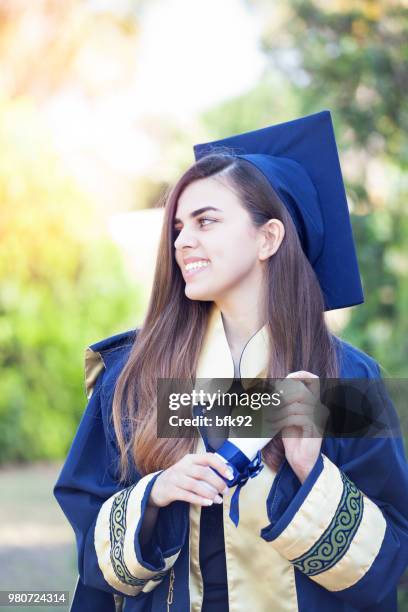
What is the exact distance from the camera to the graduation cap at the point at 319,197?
2195 mm

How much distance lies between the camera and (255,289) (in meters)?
2.16

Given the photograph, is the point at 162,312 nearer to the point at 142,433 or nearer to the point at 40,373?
the point at 142,433

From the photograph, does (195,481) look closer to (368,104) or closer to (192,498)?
(192,498)

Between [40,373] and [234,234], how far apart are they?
7.08 metres

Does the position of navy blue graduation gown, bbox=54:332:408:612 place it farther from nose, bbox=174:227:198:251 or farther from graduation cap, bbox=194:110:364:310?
nose, bbox=174:227:198:251

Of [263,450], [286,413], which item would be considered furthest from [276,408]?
[263,450]

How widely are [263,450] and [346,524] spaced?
9.7 inches

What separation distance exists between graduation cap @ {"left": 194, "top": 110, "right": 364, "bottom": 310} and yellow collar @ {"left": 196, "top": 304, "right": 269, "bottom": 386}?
251mm

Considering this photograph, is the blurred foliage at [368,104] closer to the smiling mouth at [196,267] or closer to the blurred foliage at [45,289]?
the smiling mouth at [196,267]

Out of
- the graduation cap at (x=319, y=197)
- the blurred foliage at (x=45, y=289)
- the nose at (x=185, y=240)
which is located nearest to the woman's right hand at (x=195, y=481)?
the nose at (x=185, y=240)

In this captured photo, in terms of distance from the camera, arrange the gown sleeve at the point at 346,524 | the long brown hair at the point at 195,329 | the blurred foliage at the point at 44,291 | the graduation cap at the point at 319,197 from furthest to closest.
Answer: the blurred foliage at the point at 44,291 < the graduation cap at the point at 319,197 < the long brown hair at the point at 195,329 < the gown sleeve at the point at 346,524

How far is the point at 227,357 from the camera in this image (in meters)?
2.12

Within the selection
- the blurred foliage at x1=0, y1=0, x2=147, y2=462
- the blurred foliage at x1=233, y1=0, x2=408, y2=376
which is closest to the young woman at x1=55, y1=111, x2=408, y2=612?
the blurred foliage at x1=233, y1=0, x2=408, y2=376

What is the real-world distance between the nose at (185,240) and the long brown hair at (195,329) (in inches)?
3.8
